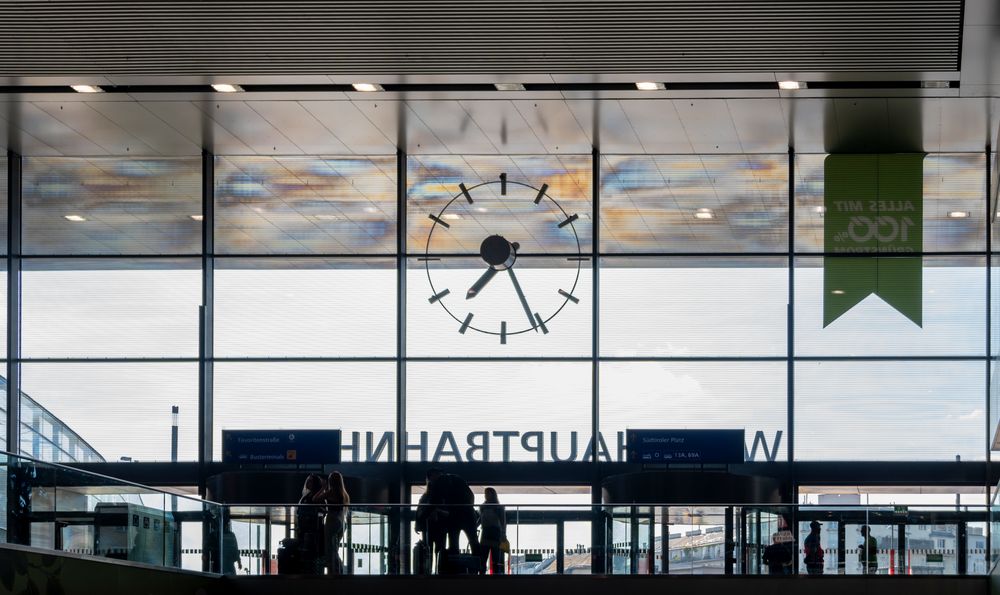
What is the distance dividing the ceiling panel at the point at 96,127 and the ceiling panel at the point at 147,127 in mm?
111

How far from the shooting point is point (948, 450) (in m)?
19.2

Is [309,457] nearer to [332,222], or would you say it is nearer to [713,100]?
[332,222]

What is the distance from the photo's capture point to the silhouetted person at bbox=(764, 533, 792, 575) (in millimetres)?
15681

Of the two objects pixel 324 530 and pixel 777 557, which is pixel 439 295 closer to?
pixel 324 530

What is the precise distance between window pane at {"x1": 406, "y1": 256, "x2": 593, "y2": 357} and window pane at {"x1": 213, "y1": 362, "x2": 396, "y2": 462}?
74 centimetres

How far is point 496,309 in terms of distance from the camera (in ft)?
65.1

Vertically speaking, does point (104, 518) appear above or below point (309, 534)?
above

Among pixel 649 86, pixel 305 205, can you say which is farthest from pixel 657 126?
pixel 305 205

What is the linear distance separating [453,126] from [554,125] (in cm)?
123

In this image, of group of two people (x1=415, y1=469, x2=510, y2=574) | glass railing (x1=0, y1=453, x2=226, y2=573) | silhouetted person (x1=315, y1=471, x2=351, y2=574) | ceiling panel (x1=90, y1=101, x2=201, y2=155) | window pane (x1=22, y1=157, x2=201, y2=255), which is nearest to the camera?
glass railing (x1=0, y1=453, x2=226, y2=573)

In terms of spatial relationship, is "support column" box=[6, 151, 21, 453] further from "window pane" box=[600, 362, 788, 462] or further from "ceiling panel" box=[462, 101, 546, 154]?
"window pane" box=[600, 362, 788, 462]

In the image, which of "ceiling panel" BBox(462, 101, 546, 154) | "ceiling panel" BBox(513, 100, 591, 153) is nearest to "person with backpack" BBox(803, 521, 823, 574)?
"ceiling panel" BBox(513, 100, 591, 153)

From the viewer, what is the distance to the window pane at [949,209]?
768 inches

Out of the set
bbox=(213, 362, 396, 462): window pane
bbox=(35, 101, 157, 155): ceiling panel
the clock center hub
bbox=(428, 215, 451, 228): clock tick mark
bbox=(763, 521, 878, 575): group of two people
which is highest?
bbox=(35, 101, 157, 155): ceiling panel
